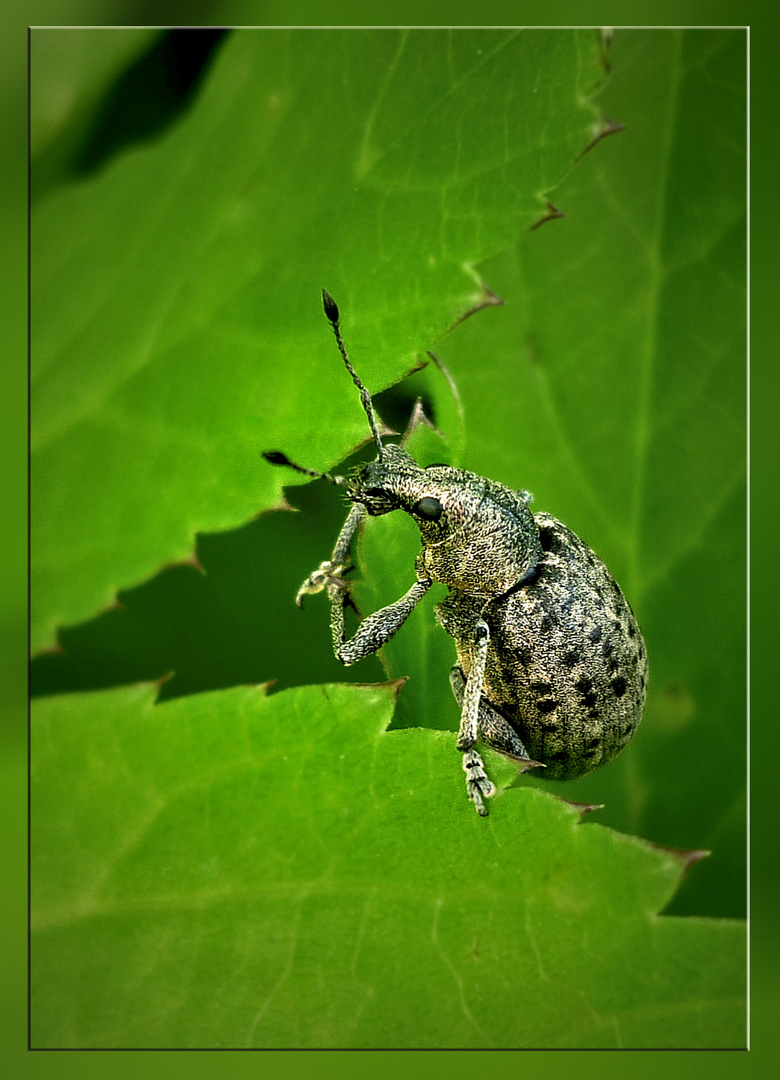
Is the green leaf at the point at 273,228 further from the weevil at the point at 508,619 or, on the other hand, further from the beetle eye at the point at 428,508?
Result: the beetle eye at the point at 428,508

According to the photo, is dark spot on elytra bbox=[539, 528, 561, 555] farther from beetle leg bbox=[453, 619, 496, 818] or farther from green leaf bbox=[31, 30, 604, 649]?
green leaf bbox=[31, 30, 604, 649]

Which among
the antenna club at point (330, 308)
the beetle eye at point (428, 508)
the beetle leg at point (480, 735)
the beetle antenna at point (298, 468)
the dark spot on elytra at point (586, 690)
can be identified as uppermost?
the antenna club at point (330, 308)

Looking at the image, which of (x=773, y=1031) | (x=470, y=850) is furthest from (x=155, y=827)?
(x=773, y=1031)

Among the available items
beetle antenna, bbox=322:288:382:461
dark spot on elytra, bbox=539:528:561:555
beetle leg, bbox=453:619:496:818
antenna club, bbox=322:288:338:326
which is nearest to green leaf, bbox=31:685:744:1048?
beetle leg, bbox=453:619:496:818

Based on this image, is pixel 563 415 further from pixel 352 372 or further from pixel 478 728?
pixel 478 728

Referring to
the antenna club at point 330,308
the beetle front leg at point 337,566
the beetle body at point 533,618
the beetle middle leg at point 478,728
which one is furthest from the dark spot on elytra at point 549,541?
the antenna club at point 330,308
